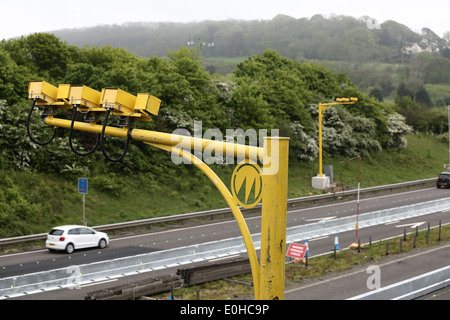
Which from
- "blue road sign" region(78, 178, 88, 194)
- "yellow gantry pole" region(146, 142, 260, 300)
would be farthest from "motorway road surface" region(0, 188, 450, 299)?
"yellow gantry pole" region(146, 142, 260, 300)

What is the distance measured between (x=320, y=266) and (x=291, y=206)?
1667cm

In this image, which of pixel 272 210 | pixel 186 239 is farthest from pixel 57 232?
pixel 272 210

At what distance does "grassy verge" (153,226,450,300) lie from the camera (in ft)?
59.2

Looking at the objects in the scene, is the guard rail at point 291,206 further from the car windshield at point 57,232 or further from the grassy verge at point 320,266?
the grassy verge at point 320,266

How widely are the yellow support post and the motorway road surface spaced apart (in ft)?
46.6

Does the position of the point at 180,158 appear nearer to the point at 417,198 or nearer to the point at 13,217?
the point at 13,217

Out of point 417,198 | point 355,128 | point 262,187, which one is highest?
point 262,187

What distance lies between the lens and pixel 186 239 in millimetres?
27594

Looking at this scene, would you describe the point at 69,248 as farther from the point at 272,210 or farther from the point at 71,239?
the point at 272,210

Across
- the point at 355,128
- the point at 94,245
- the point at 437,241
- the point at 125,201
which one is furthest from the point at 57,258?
the point at 355,128

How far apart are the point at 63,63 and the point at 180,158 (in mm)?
41263

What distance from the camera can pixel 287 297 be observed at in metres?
17.7

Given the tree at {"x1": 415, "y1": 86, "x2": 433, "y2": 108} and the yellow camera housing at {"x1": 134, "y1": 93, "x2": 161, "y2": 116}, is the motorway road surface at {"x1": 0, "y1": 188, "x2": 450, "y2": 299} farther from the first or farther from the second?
the tree at {"x1": 415, "y1": 86, "x2": 433, "y2": 108}

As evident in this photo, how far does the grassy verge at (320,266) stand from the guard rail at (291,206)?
1072 cm
